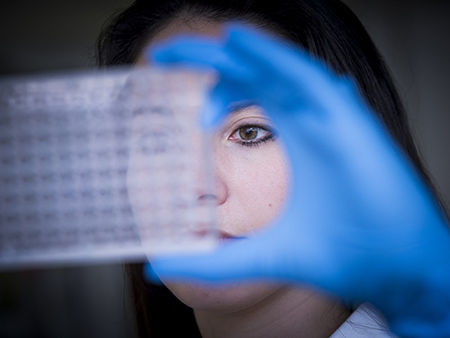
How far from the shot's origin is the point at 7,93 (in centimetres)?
70

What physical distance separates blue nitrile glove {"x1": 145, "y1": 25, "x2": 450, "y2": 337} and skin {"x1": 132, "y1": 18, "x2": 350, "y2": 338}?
2.7 inches

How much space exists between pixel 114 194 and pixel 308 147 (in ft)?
1.48

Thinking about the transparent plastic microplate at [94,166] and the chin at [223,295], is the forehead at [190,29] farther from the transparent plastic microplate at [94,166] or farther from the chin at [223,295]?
the chin at [223,295]

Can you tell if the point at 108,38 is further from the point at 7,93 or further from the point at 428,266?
the point at 428,266

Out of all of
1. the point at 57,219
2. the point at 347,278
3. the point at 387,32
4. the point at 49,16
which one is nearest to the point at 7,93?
the point at 57,219

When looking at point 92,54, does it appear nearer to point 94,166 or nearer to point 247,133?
point 94,166

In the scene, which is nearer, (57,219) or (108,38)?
(57,219)

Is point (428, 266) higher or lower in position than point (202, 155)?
lower

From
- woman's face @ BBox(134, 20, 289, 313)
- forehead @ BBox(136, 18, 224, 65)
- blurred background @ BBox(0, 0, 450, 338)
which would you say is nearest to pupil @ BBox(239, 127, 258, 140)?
woman's face @ BBox(134, 20, 289, 313)

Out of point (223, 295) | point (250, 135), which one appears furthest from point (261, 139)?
point (223, 295)

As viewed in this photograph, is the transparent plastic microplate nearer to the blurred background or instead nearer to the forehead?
the forehead

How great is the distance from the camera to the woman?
1.79 feet

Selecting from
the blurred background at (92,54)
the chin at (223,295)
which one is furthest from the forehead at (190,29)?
the blurred background at (92,54)

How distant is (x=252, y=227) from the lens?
0.53 meters
